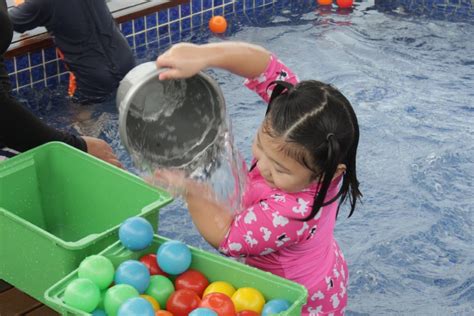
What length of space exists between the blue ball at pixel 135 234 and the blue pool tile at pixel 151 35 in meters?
3.23

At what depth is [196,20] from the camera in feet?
17.7

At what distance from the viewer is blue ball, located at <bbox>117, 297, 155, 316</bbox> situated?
171cm

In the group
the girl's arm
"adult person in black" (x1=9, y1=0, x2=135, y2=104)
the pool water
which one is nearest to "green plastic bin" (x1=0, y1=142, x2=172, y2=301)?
the girl's arm

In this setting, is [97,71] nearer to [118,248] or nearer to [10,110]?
[10,110]

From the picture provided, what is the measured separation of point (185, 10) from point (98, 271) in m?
3.63

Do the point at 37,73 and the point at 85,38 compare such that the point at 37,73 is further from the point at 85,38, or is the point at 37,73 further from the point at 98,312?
the point at 98,312

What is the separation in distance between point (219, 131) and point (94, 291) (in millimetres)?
527

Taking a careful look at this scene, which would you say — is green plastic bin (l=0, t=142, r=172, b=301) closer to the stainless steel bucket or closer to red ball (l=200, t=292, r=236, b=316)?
the stainless steel bucket

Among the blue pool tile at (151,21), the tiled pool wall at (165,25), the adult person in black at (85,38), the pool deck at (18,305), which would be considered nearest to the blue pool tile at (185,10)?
the tiled pool wall at (165,25)

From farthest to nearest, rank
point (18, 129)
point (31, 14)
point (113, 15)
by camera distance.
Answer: point (113, 15) → point (31, 14) → point (18, 129)

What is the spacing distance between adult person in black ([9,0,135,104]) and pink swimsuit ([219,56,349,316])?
213cm

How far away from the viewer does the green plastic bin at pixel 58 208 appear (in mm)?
2113

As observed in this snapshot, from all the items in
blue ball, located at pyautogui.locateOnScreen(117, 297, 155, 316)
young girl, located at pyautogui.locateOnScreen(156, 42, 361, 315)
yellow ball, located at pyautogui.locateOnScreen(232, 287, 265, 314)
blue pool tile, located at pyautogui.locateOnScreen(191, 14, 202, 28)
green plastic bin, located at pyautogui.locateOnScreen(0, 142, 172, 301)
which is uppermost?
young girl, located at pyautogui.locateOnScreen(156, 42, 361, 315)

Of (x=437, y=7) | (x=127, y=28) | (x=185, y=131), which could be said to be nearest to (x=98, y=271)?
(x=185, y=131)
